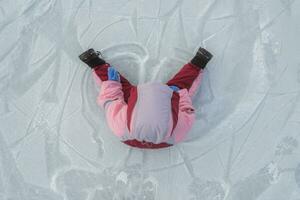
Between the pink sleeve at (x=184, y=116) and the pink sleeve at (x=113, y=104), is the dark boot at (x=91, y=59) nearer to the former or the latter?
the pink sleeve at (x=113, y=104)

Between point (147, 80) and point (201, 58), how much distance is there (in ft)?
0.68

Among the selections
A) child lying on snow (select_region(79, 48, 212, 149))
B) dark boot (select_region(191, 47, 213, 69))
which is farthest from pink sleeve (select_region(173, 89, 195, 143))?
dark boot (select_region(191, 47, 213, 69))

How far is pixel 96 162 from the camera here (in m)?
1.66

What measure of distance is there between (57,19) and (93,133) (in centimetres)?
43

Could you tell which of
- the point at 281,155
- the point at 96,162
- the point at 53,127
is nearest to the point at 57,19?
the point at 53,127

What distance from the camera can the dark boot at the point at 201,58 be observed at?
5.32ft

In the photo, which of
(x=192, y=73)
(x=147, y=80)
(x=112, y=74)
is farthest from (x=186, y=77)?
(x=112, y=74)

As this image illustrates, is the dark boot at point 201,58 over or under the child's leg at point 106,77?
over

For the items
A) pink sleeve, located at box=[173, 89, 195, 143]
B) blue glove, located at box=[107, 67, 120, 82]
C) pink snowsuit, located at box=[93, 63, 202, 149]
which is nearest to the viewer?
pink snowsuit, located at box=[93, 63, 202, 149]

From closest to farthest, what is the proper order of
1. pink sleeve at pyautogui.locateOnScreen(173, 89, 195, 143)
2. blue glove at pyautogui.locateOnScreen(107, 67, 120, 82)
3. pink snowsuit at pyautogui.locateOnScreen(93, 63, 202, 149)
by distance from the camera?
1. pink snowsuit at pyautogui.locateOnScreen(93, 63, 202, 149)
2. pink sleeve at pyautogui.locateOnScreen(173, 89, 195, 143)
3. blue glove at pyautogui.locateOnScreen(107, 67, 120, 82)

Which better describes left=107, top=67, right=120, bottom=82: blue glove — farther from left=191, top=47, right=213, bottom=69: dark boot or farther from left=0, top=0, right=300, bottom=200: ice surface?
left=191, top=47, right=213, bottom=69: dark boot

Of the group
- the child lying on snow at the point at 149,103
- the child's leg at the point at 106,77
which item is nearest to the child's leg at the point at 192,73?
the child lying on snow at the point at 149,103

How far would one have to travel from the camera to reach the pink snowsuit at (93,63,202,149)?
136 cm

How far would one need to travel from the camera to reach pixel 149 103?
1.38 m
